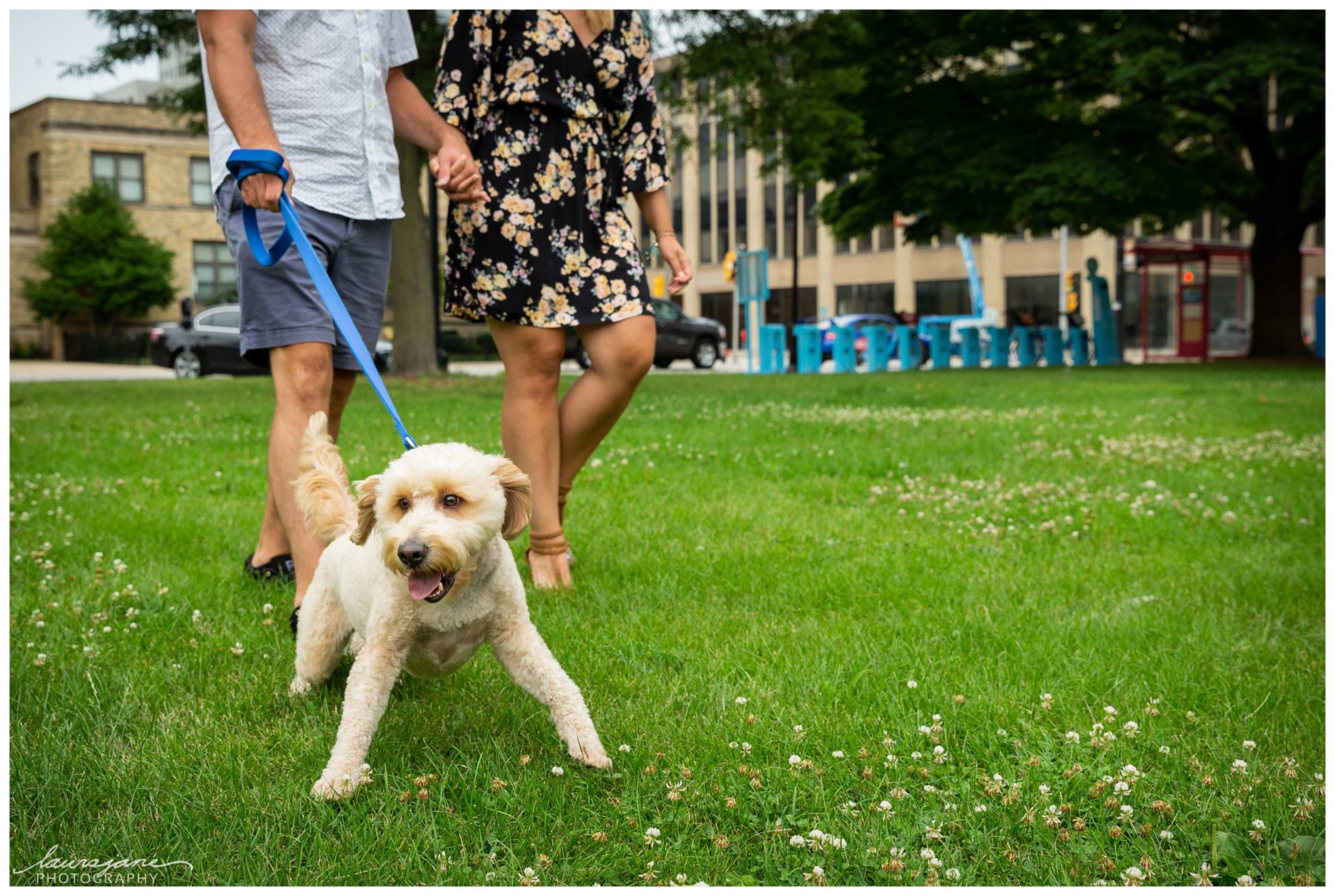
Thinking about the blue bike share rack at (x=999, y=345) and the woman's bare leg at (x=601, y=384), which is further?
the blue bike share rack at (x=999, y=345)

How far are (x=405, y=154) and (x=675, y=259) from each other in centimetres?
1479

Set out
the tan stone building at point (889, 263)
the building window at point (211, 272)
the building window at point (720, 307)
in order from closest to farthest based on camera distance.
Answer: the building window at point (211, 272)
the tan stone building at point (889, 263)
the building window at point (720, 307)

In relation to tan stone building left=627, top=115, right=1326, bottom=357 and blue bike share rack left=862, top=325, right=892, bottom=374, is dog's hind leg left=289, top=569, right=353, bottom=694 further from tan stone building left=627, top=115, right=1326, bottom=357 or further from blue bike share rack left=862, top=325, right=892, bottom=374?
tan stone building left=627, top=115, right=1326, bottom=357

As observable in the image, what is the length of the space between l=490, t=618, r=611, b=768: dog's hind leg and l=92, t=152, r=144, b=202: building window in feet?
163

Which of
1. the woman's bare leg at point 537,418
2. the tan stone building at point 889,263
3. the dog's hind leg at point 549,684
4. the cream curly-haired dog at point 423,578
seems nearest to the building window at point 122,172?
the tan stone building at point 889,263

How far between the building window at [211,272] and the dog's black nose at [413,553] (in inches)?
1932

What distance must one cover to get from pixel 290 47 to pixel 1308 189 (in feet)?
89.3

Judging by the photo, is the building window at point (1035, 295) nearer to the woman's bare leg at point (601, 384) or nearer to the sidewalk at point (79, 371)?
the sidewalk at point (79, 371)

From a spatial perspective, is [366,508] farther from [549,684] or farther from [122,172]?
[122,172]

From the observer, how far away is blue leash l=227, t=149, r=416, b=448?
2.93 metres

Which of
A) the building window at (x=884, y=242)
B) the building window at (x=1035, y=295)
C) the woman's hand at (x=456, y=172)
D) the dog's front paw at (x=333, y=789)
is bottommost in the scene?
the dog's front paw at (x=333, y=789)

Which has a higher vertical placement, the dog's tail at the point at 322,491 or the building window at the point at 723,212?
the building window at the point at 723,212

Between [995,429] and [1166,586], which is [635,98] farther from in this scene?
[995,429]
